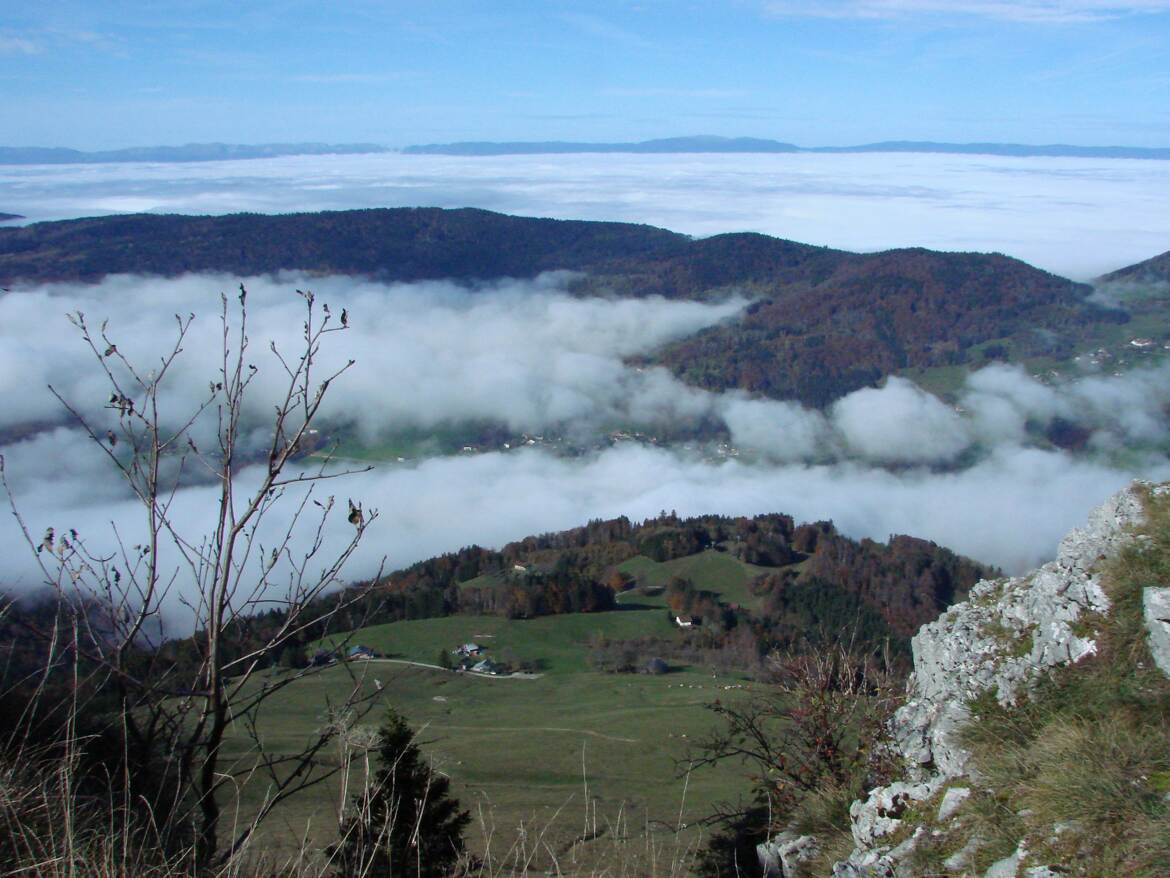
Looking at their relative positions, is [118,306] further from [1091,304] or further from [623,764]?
[1091,304]

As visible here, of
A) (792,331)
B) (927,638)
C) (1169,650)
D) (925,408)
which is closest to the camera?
(1169,650)

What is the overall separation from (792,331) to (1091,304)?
52.4 metres

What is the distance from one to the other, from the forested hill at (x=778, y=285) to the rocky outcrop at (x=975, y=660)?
143 m

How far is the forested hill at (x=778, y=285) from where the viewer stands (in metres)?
140

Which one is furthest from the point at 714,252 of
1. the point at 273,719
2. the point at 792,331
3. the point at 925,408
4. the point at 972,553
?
the point at 273,719

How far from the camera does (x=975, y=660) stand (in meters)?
7.46

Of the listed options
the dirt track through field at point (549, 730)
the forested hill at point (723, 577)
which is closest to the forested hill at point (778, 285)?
Answer: the forested hill at point (723, 577)

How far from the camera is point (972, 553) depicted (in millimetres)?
82625

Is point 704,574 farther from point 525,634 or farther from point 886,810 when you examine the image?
point 886,810

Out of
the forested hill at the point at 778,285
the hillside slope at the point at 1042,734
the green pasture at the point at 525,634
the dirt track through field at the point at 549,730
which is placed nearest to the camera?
the hillside slope at the point at 1042,734

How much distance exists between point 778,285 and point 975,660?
7151 inches

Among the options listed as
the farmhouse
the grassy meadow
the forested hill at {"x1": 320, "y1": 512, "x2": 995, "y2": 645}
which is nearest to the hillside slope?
the grassy meadow

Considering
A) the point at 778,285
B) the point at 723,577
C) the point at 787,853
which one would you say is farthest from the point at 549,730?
the point at 778,285

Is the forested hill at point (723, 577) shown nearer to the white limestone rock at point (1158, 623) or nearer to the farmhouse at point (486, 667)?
the farmhouse at point (486, 667)
